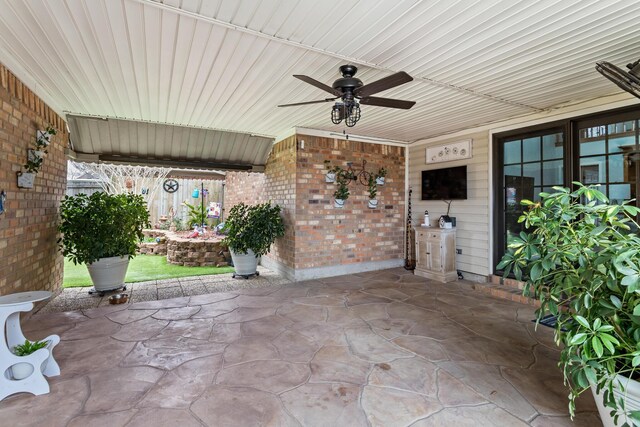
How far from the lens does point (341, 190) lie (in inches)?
225

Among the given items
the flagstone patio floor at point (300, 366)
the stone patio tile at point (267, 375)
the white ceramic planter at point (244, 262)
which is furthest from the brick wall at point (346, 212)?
the stone patio tile at point (267, 375)

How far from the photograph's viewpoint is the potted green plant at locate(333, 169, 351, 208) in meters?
5.71

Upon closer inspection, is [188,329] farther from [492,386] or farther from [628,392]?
[628,392]

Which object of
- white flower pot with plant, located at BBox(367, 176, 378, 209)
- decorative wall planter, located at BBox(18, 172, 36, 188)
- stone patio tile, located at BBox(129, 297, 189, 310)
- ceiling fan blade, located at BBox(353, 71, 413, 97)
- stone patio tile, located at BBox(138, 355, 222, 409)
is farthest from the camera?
white flower pot with plant, located at BBox(367, 176, 378, 209)

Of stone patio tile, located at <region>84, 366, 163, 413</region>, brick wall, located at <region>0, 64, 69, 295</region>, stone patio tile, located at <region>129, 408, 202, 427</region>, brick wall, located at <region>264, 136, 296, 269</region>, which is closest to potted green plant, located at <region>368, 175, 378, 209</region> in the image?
brick wall, located at <region>264, 136, 296, 269</region>

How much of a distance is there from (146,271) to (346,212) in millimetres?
4145

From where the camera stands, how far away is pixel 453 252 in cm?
550

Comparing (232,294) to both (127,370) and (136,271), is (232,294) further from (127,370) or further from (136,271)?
(136,271)

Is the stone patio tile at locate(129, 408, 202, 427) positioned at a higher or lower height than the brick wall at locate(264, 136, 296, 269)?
lower

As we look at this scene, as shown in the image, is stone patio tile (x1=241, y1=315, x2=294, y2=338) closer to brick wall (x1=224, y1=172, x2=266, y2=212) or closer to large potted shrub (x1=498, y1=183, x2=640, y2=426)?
large potted shrub (x1=498, y1=183, x2=640, y2=426)

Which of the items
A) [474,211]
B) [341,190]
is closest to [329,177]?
[341,190]

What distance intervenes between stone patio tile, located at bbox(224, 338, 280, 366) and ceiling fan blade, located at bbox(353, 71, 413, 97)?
8.28ft

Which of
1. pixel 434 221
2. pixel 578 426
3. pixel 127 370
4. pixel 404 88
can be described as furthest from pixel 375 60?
pixel 434 221

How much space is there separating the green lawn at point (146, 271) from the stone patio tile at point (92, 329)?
195 cm
